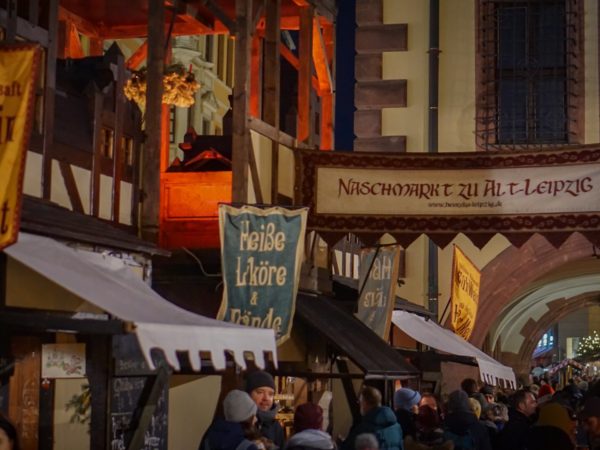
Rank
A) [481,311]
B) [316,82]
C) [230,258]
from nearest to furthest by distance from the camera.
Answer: [230,258] < [316,82] < [481,311]

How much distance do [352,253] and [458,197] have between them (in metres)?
4.54

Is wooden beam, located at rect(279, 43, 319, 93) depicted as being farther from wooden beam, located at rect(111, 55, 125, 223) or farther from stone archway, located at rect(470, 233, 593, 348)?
stone archway, located at rect(470, 233, 593, 348)

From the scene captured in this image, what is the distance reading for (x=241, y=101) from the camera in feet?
47.7

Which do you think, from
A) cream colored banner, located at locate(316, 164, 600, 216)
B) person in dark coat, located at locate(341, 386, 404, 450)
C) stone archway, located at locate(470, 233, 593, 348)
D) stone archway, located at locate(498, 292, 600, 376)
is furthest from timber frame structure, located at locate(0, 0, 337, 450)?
stone archway, located at locate(498, 292, 600, 376)

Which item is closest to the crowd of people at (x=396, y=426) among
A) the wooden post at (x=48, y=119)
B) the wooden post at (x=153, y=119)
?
the wooden post at (x=48, y=119)

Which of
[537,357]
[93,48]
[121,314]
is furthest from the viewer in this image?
[537,357]

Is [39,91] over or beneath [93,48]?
beneath

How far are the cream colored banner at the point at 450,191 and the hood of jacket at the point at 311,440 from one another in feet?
20.8

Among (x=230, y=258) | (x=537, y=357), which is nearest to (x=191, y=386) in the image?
(x=230, y=258)

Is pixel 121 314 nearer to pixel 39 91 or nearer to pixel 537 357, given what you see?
pixel 39 91

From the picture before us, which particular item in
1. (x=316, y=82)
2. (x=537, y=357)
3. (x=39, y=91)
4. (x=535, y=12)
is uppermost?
(x=535, y=12)

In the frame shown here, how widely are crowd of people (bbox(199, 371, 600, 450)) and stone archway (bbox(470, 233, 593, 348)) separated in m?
7.52

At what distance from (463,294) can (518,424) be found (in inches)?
282

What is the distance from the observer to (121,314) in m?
8.34
